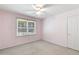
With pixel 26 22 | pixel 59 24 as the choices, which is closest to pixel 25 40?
pixel 26 22

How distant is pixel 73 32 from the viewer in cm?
417

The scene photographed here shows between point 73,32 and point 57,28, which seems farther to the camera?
point 57,28

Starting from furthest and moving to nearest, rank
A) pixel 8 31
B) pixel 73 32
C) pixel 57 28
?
1. pixel 57 28
2. pixel 8 31
3. pixel 73 32

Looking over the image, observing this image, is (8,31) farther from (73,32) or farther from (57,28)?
(73,32)

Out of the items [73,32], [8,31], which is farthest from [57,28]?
[8,31]

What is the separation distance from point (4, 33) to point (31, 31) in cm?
206

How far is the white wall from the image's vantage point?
4.63m

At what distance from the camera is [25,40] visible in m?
5.64

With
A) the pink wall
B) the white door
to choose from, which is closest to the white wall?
the white door

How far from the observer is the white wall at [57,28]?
15.2 ft

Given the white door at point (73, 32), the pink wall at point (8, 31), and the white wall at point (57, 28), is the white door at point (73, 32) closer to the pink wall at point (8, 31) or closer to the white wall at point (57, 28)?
the white wall at point (57, 28)

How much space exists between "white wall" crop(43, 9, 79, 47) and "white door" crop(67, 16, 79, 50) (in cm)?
25

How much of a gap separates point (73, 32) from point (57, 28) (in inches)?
49.7
